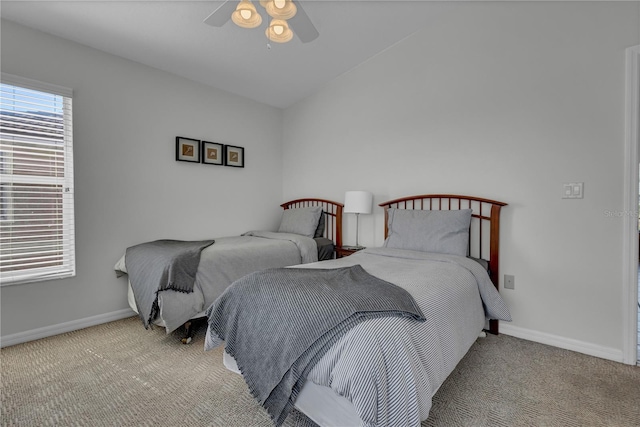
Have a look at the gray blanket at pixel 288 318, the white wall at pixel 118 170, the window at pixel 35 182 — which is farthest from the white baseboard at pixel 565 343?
the window at pixel 35 182

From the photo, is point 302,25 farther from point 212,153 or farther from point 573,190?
point 573,190

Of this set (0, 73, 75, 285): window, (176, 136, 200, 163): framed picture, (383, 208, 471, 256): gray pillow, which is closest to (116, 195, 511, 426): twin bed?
(383, 208, 471, 256): gray pillow

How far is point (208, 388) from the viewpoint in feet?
5.79

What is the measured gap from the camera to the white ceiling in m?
2.28

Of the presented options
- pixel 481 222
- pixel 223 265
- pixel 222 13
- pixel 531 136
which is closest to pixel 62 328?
pixel 223 265

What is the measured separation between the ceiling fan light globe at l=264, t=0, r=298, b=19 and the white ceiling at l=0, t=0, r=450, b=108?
2.61 feet

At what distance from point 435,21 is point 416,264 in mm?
2381

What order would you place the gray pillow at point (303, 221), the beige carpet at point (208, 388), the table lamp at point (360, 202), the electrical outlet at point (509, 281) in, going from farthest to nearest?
the gray pillow at point (303, 221) → the table lamp at point (360, 202) → the electrical outlet at point (509, 281) → the beige carpet at point (208, 388)

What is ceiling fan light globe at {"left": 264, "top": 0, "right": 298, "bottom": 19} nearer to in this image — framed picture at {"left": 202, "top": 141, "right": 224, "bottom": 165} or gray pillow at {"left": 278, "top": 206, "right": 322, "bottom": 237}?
framed picture at {"left": 202, "top": 141, "right": 224, "bottom": 165}

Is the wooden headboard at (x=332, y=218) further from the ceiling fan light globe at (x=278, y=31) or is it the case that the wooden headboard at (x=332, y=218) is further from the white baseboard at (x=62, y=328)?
the white baseboard at (x=62, y=328)

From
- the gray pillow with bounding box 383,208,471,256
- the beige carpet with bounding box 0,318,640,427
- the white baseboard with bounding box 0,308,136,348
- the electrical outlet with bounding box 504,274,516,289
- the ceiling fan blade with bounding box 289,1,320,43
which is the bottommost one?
the beige carpet with bounding box 0,318,640,427

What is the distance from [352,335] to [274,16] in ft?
5.68

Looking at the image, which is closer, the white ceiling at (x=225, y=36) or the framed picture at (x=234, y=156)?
the white ceiling at (x=225, y=36)

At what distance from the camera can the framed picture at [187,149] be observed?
3239 millimetres
